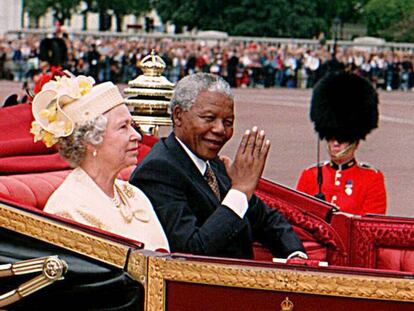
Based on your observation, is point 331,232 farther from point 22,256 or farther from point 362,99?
point 362,99

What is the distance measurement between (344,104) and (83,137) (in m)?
3.44

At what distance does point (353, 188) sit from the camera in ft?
20.4

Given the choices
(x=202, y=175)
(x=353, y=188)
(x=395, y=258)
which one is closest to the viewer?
(x=202, y=175)

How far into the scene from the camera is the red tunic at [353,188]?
6152 mm

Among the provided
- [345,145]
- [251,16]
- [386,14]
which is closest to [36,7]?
[386,14]

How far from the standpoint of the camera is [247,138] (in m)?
3.91

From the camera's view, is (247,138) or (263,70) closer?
(247,138)

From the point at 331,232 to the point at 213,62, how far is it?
1172 inches

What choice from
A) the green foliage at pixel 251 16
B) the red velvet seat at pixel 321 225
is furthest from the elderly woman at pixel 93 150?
the green foliage at pixel 251 16

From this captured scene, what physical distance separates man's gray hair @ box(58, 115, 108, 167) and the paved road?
6.32 m

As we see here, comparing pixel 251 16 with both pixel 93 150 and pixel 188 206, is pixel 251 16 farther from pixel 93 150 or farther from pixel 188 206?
pixel 93 150

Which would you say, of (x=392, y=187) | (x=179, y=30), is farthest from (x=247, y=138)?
(x=179, y=30)

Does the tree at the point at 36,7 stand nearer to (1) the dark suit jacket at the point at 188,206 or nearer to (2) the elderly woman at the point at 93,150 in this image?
(1) the dark suit jacket at the point at 188,206

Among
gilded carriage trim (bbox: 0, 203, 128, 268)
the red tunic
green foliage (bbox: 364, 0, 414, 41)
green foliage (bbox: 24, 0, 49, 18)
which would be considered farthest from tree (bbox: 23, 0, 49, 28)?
gilded carriage trim (bbox: 0, 203, 128, 268)
